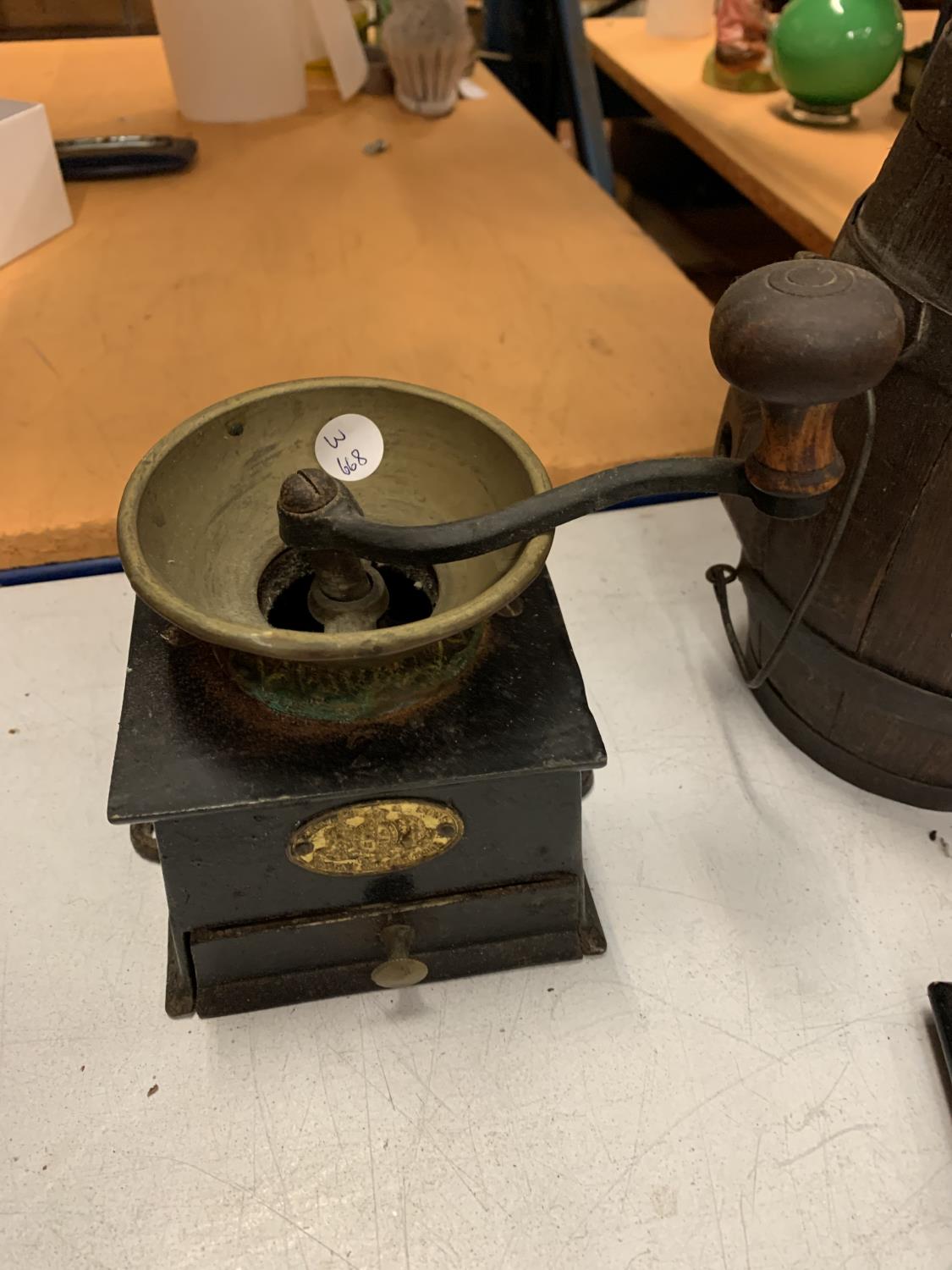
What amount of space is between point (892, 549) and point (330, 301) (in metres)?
0.94

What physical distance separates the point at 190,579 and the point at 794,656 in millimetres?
471

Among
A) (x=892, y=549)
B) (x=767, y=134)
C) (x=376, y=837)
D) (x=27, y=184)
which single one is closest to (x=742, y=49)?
(x=767, y=134)

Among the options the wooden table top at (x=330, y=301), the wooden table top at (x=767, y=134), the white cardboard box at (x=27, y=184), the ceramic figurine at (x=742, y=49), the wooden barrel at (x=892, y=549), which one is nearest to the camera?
the wooden barrel at (x=892, y=549)

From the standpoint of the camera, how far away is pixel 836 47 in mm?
1485

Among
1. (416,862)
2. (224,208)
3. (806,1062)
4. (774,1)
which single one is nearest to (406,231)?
(224,208)

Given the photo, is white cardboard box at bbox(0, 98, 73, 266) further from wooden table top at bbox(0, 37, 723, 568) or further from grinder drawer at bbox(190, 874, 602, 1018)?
grinder drawer at bbox(190, 874, 602, 1018)

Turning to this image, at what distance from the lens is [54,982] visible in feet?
2.45

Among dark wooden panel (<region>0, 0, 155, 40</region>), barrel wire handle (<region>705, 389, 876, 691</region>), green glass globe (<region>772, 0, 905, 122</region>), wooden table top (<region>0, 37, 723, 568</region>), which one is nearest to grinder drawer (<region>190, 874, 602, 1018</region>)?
barrel wire handle (<region>705, 389, 876, 691</region>)

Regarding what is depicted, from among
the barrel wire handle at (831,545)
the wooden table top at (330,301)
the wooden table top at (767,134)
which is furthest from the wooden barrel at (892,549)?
the wooden table top at (767,134)

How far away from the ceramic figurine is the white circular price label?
1374 mm

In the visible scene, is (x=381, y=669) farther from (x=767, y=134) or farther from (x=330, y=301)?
(x=767, y=134)

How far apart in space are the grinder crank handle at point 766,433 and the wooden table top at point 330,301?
560 mm

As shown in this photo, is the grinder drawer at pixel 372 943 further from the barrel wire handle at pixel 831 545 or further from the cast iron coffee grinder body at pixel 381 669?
the barrel wire handle at pixel 831 545

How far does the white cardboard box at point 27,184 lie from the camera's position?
130 centimetres
